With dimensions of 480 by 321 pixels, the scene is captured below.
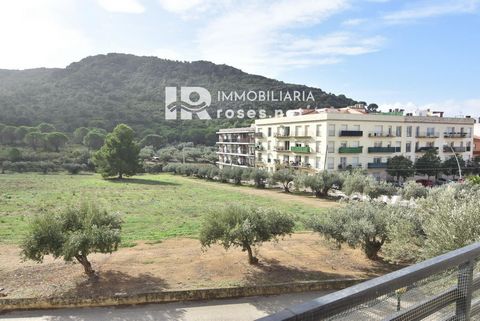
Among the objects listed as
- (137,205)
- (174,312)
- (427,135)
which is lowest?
(137,205)

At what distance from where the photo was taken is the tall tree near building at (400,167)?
49531mm

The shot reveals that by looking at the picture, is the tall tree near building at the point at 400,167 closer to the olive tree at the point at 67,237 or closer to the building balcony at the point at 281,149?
the building balcony at the point at 281,149

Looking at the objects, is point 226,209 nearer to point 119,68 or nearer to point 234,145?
point 234,145

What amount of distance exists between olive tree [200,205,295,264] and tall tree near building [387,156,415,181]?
37.9m

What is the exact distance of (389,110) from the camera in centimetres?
5738

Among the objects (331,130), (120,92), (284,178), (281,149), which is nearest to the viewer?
(331,130)

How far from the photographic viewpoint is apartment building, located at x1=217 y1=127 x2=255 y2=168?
72.5 metres

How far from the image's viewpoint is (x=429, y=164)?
51.4m

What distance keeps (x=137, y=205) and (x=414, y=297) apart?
3520 centimetres

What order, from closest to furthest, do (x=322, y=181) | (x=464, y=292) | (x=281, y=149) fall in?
(x=464, y=292), (x=322, y=181), (x=281, y=149)

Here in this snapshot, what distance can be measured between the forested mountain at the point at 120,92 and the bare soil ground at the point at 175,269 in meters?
82.5

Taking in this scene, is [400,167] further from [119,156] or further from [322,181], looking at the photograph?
[119,156]

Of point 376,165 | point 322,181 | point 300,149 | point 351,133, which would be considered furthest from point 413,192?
point 300,149
